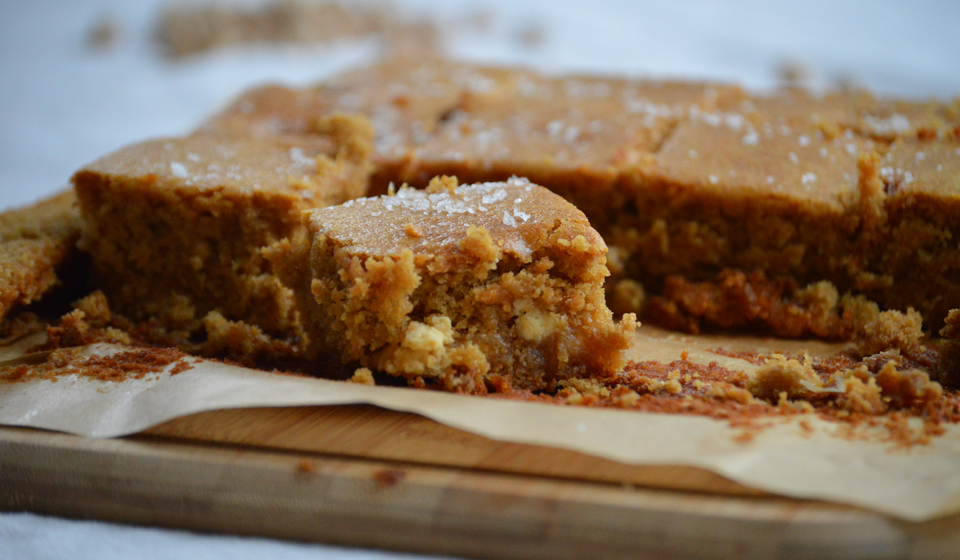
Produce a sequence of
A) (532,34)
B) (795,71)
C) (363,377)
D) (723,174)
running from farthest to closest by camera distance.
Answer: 1. (532,34)
2. (795,71)
3. (723,174)
4. (363,377)

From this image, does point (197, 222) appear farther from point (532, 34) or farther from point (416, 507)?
point (532, 34)

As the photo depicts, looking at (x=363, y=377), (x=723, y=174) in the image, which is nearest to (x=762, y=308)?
(x=723, y=174)

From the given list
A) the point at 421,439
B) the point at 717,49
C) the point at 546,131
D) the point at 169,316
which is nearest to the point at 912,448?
the point at 421,439

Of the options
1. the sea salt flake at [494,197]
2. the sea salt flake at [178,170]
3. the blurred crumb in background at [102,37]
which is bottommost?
the sea salt flake at [494,197]

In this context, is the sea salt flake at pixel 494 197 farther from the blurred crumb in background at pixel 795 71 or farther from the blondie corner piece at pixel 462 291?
the blurred crumb in background at pixel 795 71

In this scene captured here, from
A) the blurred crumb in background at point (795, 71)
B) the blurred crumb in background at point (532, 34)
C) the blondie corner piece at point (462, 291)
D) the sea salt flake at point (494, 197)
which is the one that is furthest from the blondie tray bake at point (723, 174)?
the blurred crumb in background at point (532, 34)

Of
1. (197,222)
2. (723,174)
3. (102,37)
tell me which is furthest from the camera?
(102,37)

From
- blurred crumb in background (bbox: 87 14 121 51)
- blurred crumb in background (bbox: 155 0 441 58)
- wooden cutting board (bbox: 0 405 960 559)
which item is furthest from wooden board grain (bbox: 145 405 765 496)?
blurred crumb in background (bbox: 87 14 121 51)
